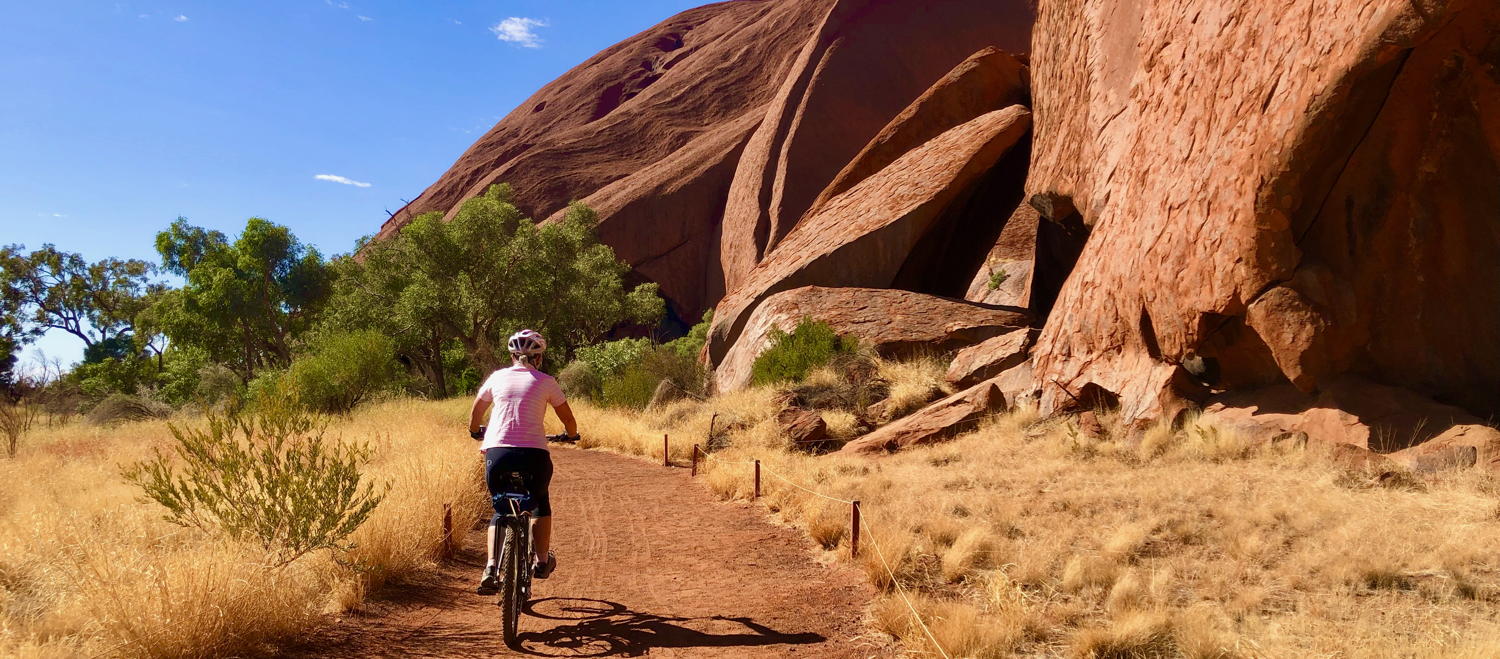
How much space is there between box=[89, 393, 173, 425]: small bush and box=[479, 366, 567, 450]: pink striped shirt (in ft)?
72.0

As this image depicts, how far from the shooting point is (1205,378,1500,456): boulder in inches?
326

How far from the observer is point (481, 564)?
7.30 meters

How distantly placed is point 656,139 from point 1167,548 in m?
41.8

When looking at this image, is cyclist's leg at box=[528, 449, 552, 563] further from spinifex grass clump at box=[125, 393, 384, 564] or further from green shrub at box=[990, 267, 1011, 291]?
green shrub at box=[990, 267, 1011, 291]

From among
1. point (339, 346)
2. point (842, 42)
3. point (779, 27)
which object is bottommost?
point (339, 346)

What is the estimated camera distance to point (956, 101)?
23.8 meters

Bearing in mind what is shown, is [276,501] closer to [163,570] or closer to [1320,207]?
[163,570]

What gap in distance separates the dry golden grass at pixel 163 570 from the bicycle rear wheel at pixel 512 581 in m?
1.18

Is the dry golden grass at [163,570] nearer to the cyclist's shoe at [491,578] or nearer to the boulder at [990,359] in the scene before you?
the cyclist's shoe at [491,578]

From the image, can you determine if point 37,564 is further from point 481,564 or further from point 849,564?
point 849,564

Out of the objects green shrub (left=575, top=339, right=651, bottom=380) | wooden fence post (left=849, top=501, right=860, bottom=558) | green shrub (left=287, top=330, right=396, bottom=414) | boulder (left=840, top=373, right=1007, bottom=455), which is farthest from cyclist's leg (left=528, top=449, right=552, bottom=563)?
green shrub (left=287, top=330, right=396, bottom=414)

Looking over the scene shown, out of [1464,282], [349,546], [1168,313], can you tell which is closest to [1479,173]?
[1464,282]

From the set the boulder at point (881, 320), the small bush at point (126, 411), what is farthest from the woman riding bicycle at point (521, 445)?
the small bush at point (126, 411)

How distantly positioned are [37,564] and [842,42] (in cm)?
3149
